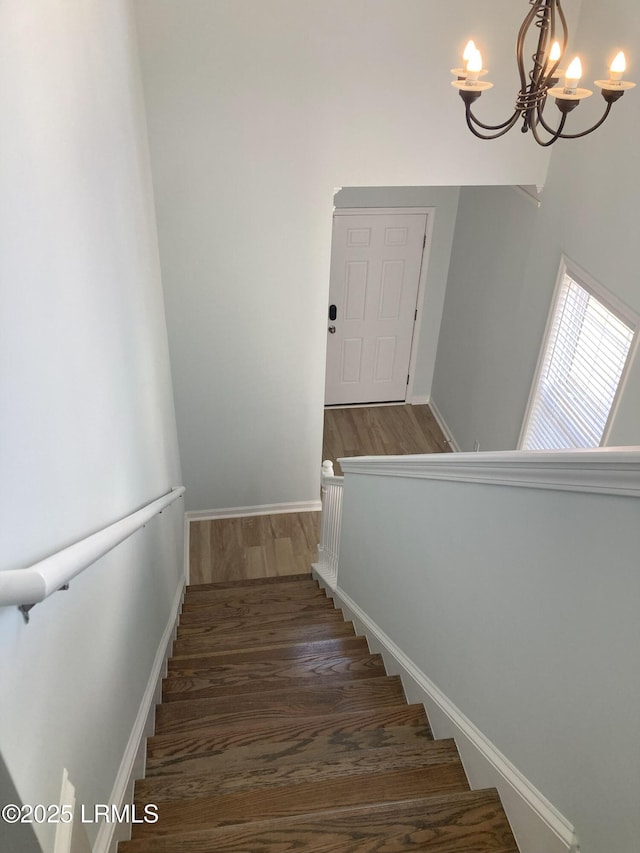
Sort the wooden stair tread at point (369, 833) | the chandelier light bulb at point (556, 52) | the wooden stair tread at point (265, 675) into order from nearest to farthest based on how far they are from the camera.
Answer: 1. the wooden stair tread at point (369, 833)
2. the chandelier light bulb at point (556, 52)
3. the wooden stair tread at point (265, 675)

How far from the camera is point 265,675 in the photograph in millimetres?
2807

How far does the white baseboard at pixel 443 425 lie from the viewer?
6.10 meters

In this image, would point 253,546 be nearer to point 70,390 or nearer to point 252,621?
point 252,621

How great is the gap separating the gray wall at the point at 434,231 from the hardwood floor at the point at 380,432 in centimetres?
42

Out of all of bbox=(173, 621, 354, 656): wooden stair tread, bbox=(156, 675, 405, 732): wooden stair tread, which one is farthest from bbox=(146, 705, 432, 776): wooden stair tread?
bbox=(173, 621, 354, 656): wooden stair tread

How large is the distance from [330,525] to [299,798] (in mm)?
2433

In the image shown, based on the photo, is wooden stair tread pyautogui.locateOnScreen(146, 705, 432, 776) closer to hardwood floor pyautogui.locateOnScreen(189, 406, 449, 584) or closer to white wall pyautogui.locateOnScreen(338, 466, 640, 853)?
white wall pyautogui.locateOnScreen(338, 466, 640, 853)

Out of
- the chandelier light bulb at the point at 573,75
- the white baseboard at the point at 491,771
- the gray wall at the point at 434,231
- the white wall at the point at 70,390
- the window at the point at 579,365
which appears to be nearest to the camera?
the white wall at the point at 70,390

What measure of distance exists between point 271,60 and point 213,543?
3.37m

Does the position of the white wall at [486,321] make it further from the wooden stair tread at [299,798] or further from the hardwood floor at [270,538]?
the wooden stair tread at [299,798]

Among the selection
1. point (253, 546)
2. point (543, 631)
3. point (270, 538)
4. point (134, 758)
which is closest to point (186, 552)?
point (253, 546)

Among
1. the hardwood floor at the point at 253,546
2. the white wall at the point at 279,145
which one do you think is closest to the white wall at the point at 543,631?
the white wall at the point at 279,145

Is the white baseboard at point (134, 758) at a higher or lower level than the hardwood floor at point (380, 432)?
higher

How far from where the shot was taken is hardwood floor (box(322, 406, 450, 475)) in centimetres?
621
